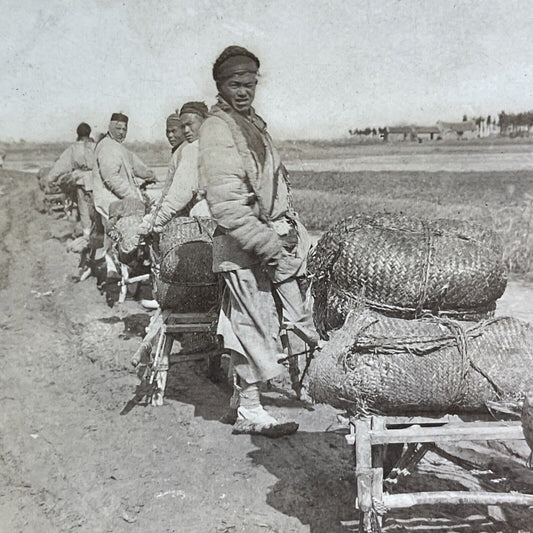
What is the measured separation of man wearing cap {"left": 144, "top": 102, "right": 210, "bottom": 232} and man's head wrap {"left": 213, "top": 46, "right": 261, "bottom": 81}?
4.74 feet

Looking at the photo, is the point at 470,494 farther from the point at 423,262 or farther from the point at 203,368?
the point at 203,368

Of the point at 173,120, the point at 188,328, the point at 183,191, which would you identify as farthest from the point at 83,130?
the point at 188,328

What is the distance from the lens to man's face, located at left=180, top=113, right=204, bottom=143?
18.5ft

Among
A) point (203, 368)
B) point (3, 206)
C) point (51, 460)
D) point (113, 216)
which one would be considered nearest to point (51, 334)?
point (113, 216)

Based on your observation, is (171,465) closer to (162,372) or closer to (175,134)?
(162,372)

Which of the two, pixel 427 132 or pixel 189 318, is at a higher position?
pixel 427 132

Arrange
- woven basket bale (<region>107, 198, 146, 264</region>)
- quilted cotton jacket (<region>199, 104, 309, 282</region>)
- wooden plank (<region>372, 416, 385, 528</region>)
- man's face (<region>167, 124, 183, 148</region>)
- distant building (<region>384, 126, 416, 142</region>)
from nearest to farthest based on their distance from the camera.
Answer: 1. wooden plank (<region>372, 416, 385, 528</region>)
2. quilted cotton jacket (<region>199, 104, 309, 282</region>)
3. woven basket bale (<region>107, 198, 146, 264</region>)
4. man's face (<region>167, 124, 183, 148</region>)
5. distant building (<region>384, 126, 416, 142</region>)

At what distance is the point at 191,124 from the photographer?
5.65 m

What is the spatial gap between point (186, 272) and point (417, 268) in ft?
7.06

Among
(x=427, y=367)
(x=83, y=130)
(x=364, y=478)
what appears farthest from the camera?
(x=83, y=130)

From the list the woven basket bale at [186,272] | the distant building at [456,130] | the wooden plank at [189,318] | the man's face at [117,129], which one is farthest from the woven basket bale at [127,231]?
the distant building at [456,130]

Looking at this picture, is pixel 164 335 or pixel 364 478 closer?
pixel 364 478

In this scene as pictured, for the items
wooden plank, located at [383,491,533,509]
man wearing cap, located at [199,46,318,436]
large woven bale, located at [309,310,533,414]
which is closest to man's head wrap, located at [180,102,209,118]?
man wearing cap, located at [199,46,318,436]

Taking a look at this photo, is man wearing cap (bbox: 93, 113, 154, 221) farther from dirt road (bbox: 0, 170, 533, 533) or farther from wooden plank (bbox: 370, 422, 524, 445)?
wooden plank (bbox: 370, 422, 524, 445)
